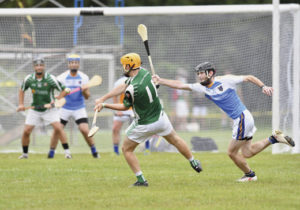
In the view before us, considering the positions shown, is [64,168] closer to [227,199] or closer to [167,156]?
[167,156]

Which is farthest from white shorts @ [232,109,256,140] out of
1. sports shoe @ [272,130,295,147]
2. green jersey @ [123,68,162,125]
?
green jersey @ [123,68,162,125]

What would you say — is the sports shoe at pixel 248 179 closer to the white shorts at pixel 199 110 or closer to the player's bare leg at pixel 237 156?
the player's bare leg at pixel 237 156

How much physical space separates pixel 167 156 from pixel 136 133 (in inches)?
183

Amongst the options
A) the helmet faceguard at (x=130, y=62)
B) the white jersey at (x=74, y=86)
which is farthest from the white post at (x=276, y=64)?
the helmet faceguard at (x=130, y=62)

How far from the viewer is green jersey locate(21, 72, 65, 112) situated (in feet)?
37.8

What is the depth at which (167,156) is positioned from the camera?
1203cm

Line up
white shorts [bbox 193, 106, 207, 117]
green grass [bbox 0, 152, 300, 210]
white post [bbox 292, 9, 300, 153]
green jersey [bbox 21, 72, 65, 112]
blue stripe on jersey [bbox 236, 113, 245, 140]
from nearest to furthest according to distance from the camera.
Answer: green grass [bbox 0, 152, 300, 210] < blue stripe on jersey [bbox 236, 113, 245, 140] < green jersey [bbox 21, 72, 65, 112] < white post [bbox 292, 9, 300, 153] < white shorts [bbox 193, 106, 207, 117]

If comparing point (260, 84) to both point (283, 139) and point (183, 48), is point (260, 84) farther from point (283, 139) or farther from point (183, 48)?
point (183, 48)

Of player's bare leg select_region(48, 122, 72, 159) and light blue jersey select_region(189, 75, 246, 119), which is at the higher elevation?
light blue jersey select_region(189, 75, 246, 119)

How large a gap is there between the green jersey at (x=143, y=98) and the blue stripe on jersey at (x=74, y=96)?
4781 millimetres

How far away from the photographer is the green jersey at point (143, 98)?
7.27 metres

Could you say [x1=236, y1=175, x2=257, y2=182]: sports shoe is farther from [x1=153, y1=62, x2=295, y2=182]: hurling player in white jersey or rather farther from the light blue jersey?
the light blue jersey

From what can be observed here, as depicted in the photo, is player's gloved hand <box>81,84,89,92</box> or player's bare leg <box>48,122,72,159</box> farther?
player's gloved hand <box>81,84,89,92</box>

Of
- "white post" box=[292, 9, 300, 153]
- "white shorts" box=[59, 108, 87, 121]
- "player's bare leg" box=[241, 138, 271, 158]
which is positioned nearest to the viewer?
"player's bare leg" box=[241, 138, 271, 158]
